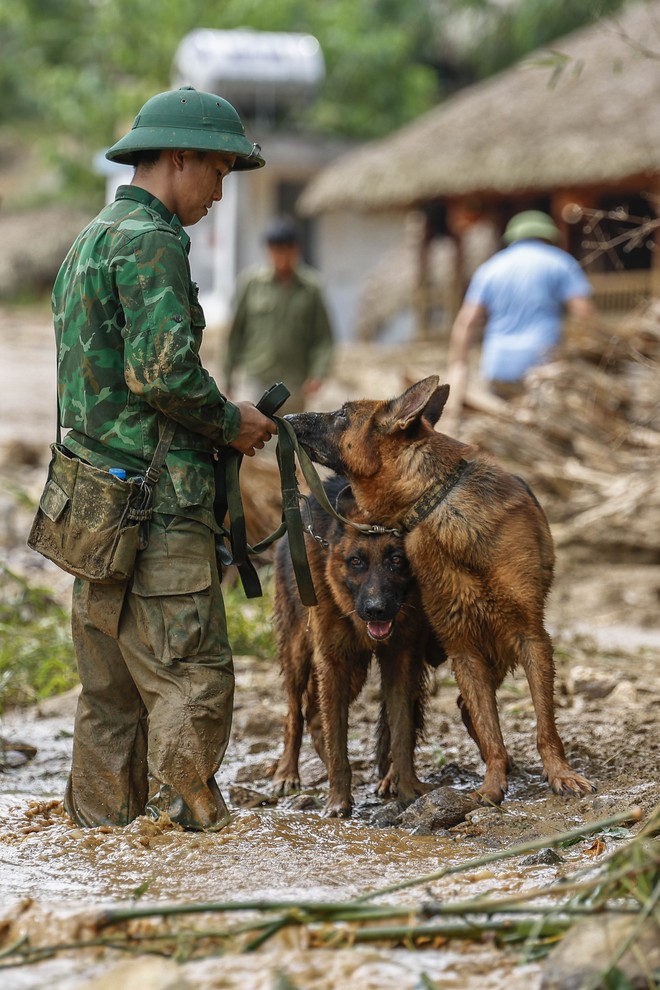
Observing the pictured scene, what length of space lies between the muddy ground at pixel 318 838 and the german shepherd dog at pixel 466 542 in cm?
32

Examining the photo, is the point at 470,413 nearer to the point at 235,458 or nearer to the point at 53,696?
the point at 53,696

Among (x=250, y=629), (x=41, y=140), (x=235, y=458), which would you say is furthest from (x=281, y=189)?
(x=235, y=458)

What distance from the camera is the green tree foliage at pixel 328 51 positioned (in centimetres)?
2950

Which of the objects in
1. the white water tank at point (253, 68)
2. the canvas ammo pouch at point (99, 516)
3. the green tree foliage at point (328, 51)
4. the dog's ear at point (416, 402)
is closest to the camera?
the canvas ammo pouch at point (99, 516)

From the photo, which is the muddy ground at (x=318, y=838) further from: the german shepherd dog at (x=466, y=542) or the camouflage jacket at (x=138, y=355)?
the camouflage jacket at (x=138, y=355)

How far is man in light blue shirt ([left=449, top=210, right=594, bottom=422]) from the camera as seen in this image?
9711 mm

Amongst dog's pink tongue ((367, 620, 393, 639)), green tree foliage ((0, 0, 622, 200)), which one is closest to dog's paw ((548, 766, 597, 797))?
dog's pink tongue ((367, 620, 393, 639))

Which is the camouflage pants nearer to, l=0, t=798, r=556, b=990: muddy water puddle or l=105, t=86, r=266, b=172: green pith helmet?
l=0, t=798, r=556, b=990: muddy water puddle

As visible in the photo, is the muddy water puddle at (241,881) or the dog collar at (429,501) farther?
the dog collar at (429,501)

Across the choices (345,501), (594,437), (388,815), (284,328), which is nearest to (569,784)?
(388,815)

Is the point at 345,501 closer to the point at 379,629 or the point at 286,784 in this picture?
the point at 379,629

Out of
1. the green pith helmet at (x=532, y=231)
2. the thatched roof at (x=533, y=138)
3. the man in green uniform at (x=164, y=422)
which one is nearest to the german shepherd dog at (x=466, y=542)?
the man in green uniform at (x=164, y=422)

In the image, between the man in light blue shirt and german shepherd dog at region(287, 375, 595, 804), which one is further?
the man in light blue shirt

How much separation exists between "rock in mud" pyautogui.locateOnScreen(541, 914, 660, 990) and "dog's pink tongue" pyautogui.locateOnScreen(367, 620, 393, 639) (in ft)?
6.47
